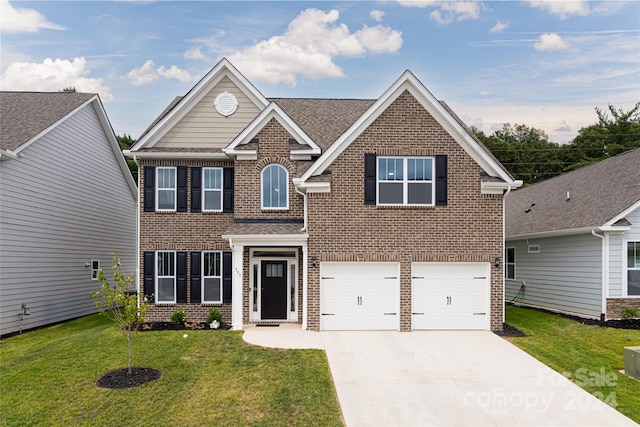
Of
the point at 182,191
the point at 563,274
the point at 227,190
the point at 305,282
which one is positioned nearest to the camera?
the point at 305,282

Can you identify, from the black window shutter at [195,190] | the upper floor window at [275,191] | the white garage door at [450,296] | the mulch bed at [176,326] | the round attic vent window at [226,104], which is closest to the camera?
the white garage door at [450,296]

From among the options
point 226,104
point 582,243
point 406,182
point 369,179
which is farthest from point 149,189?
point 582,243

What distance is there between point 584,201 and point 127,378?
52.5 ft

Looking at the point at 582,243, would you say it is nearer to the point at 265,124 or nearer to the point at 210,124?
the point at 265,124

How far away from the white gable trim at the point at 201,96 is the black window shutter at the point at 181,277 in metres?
3.77

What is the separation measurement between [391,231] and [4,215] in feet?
38.4

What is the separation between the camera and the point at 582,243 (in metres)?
15.6

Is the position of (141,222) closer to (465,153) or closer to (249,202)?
(249,202)

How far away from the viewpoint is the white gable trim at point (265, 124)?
47.0ft

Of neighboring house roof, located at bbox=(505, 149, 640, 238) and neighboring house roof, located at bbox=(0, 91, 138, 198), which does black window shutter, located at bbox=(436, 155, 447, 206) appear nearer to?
neighboring house roof, located at bbox=(505, 149, 640, 238)

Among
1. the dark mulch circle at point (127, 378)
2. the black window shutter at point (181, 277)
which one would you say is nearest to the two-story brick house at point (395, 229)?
the black window shutter at point (181, 277)

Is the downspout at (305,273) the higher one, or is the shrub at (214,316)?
the downspout at (305,273)

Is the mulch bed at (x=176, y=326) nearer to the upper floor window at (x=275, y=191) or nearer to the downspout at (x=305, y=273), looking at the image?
the downspout at (x=305, y=273)

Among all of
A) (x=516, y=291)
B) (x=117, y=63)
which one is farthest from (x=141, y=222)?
(x=516, y=291)
